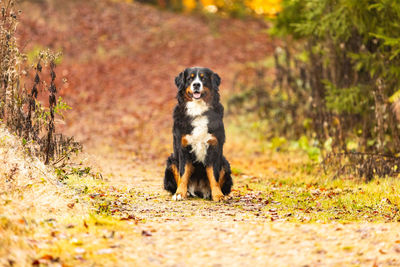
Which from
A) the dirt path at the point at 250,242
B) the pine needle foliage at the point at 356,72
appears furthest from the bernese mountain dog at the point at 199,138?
the pine needle foliage at the point at 356,72

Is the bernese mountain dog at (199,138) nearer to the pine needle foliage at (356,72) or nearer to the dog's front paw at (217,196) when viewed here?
the dog's front paw at (217,196)

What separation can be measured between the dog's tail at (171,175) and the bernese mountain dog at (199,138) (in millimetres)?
33

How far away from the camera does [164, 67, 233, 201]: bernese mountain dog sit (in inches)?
273

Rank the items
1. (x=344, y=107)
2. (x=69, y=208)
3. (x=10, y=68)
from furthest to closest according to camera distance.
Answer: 1. (x=344, y=107)
2. (x=10, y=68)
3. (x=69, y=208)

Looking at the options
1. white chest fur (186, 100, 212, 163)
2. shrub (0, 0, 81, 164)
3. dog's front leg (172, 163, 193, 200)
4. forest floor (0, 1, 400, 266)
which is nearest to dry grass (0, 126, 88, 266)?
forest floor (0, 1, 400, 266)

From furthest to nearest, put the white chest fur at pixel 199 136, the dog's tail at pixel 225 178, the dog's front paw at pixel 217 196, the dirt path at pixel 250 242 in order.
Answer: the dog's tail at pixel 225 178 → the dog's front paw at pixel 217 196 → the white chest fur at pixel 199 136 → the dirt path at pixel 250 242

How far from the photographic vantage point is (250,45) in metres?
25.4

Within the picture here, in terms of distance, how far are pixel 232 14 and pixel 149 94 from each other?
11338 mm

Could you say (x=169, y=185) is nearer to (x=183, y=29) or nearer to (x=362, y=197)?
(x=362, y=197)

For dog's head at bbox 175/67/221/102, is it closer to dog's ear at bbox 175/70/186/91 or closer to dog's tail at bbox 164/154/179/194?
dog's ear at bbox 175/70/186/91

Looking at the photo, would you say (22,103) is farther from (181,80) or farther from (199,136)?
(199,136)

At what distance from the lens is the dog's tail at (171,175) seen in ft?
24.2

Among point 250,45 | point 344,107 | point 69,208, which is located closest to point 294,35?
point 344,107

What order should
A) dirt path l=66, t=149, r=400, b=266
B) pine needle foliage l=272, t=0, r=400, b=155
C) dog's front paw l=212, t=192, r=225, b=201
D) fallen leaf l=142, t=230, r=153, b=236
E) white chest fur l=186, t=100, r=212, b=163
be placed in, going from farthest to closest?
pine needle foliage l=272, t=0, r=400, b=155, dog's front paw l=212, t=192, r=225, b=201, white chest fur l=186, t=100, r=212, b=163, fallen leaf l=142, t=230, r=153, b=236, dirt path l=66, t=149, r=400, b=266
